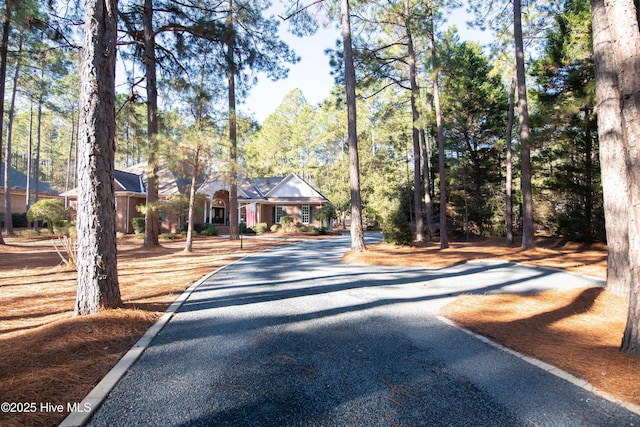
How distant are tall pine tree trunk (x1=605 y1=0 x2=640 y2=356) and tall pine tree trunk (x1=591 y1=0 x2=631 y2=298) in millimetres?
2318

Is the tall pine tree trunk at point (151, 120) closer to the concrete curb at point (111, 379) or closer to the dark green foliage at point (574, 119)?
the concrete curb at point (111, 379)

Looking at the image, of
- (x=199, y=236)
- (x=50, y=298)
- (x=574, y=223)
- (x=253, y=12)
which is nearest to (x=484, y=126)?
(x=574, y=223)

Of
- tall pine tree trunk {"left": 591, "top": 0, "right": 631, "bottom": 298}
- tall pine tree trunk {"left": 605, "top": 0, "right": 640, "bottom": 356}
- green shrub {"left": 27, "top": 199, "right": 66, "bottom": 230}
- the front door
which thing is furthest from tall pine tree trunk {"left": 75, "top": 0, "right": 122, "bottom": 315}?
the front door

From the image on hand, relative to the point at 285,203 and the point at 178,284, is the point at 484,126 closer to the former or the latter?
the point at 285,203

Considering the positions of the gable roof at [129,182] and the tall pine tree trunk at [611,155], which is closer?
the tall pine tree trunk at [611,155]

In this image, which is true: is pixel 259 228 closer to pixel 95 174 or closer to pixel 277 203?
pixel 277 203

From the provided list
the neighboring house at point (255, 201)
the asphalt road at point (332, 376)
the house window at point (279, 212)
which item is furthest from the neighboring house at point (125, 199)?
the asphalt road at point (332, 376)

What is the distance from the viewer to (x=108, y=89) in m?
4.26

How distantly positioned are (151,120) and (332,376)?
13448 millimetres

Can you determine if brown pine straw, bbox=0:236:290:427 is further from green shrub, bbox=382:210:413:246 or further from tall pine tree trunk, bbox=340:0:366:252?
green shrub, bbox=382:210:413:246

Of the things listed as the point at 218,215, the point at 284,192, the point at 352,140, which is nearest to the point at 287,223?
the point at 284,192

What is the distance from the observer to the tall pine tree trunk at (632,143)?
3.06 metres

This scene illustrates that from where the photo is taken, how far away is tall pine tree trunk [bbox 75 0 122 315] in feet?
13.3

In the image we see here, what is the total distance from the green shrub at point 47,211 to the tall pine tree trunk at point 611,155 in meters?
24.0
